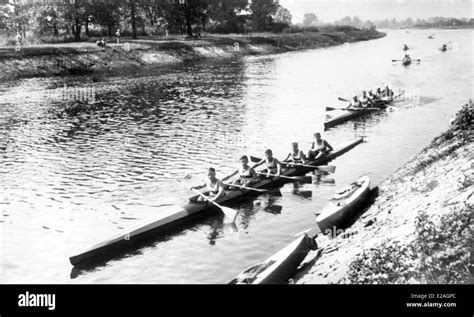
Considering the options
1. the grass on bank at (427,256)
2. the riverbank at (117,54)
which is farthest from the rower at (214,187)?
the riverbank at (117,54)

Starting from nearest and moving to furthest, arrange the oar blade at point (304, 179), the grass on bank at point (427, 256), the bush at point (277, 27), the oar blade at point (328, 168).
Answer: the grass on bank at point (427, 256)
the oar blade at point (304, 179)
the oar blade at point (328, 168)
the bush at point (277, 27)

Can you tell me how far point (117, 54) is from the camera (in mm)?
58875

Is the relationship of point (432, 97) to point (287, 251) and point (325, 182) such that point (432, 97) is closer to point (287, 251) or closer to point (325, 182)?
point (325, 182)

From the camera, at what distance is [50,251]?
14.0 metres

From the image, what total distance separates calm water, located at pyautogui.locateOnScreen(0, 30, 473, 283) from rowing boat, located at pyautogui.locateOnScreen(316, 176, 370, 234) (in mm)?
995

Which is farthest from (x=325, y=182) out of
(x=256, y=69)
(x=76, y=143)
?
(x=256, y=69)

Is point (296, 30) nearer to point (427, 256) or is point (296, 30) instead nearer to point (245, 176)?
point (245, 176)

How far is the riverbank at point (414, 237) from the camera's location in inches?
371

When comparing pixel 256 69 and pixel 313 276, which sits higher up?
pixel 256 69

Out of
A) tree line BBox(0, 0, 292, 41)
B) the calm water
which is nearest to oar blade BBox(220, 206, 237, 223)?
the calm water

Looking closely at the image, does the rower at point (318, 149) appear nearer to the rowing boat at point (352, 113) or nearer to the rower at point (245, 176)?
the rower at point (245, 176)

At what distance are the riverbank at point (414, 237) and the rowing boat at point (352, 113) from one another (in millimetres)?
13912
